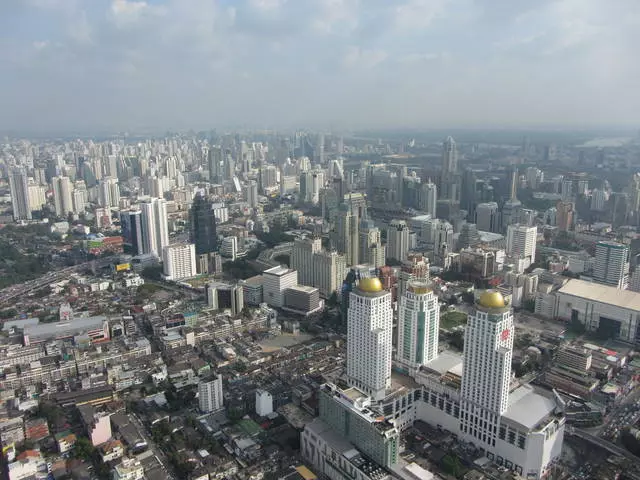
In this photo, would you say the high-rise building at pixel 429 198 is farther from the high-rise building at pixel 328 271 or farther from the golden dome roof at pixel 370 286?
the golden dome roof at pixel 370 286

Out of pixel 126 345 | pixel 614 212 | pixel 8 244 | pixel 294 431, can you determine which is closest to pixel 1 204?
pixel 8 244

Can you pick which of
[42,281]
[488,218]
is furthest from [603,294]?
[42,281]

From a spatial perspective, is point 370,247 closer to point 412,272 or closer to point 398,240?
point 398,240

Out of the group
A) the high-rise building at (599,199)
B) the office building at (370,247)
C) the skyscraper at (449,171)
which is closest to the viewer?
the office building at (370,247)

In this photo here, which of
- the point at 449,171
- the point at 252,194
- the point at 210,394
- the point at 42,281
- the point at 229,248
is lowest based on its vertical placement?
the point at 42,281

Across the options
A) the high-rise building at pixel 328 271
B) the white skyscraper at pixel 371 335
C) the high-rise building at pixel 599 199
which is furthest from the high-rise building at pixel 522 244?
the white skyscraper at pixel 371 335

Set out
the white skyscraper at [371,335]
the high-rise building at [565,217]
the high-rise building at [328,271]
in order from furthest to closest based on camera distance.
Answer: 1. the high-rise building at [565,217]
2. the high-rise building at [328,271]
3. the white skyscraper at [371,335]
